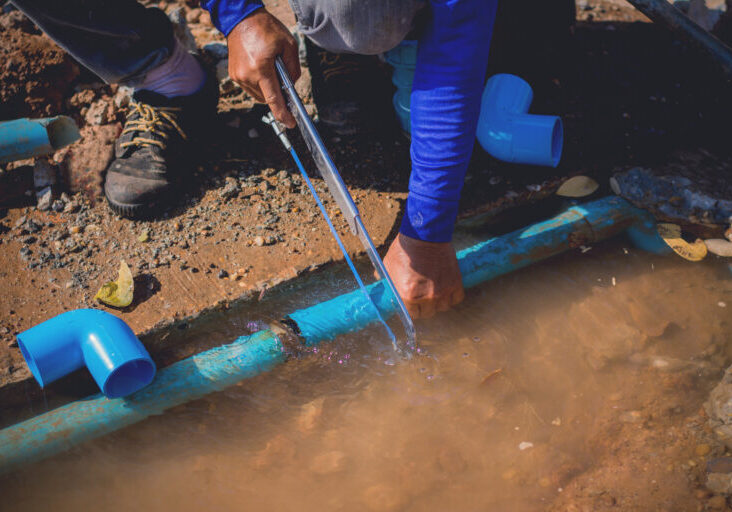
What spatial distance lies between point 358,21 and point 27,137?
1.47m

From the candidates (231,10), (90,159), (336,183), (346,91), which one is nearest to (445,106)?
(336,183)

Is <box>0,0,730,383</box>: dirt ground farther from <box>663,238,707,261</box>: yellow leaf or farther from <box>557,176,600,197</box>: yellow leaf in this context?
<box>663,238,707,261</box>: yellow leaf

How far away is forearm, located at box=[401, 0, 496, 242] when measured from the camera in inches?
57.8

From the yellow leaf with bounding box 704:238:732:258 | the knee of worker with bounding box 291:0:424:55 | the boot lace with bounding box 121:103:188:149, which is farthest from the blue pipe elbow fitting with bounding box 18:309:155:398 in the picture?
the yellow leaf with bounding box 704:238:732:258

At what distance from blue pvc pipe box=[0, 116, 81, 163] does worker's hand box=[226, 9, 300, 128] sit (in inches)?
41.6

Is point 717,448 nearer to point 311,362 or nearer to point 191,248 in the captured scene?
point 311,362

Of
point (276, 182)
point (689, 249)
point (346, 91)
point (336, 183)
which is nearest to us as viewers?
point (336, 183)

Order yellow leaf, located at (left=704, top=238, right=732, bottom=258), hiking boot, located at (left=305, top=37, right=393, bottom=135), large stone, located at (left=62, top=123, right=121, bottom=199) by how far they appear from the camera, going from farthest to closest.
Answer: hiking boot, located at (left=305, top=37, right=393, bottom=135)
large stone, located at (left=62, top=123, right=121, bottom=199)
yellow leaf, located at (left=704, top=238, right=732, bottom=258)

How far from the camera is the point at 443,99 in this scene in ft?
5.01

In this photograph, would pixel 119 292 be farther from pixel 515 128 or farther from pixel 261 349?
pixel 515 128

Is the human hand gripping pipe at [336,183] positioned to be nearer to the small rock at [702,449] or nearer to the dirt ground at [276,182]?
the dirt ground at [276,182]

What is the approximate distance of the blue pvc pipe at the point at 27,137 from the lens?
217 centimetres

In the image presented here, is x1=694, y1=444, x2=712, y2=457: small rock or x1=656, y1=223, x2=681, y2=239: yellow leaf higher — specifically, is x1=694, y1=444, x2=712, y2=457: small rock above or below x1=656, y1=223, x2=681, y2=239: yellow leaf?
below

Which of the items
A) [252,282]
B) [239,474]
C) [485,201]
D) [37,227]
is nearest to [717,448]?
[485,201]
